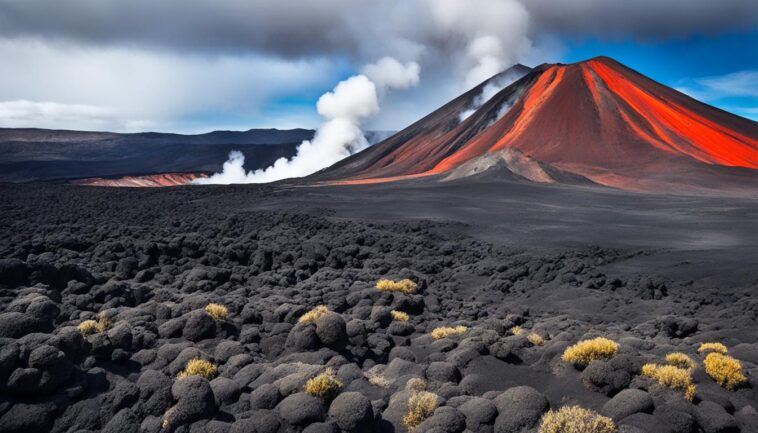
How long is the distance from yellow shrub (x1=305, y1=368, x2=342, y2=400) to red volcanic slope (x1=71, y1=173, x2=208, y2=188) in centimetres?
7734

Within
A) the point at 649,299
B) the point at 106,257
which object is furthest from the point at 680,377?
the point at 106,257

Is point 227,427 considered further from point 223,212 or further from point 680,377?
point 223,212

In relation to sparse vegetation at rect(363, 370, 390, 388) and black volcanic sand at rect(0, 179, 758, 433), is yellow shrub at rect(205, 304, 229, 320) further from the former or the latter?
sparse vegetation at rect(363, 370, 390, 388)

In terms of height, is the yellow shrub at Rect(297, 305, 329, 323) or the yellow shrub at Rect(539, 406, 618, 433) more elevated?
the yellow shrub at Rect(539, 406, 618, 433)

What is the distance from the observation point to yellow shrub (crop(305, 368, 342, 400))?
6.41 m

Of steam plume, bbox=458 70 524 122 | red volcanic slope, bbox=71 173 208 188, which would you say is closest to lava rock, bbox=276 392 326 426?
steam plume, bbox=458 70 524 122

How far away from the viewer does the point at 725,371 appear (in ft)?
21.9

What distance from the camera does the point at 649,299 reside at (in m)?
12.9

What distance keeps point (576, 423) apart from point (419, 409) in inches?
69.7

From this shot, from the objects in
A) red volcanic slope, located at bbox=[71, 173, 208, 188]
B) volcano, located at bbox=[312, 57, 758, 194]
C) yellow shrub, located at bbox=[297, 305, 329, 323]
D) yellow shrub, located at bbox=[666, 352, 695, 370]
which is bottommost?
red volcanic slope, located at bbox=[71, 173, 208, 188]

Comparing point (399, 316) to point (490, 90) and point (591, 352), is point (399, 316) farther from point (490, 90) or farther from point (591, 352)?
point (490, 90)

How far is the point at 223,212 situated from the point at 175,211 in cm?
306

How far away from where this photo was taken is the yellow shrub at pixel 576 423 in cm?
534

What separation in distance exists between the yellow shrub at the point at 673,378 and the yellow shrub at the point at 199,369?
581cm
